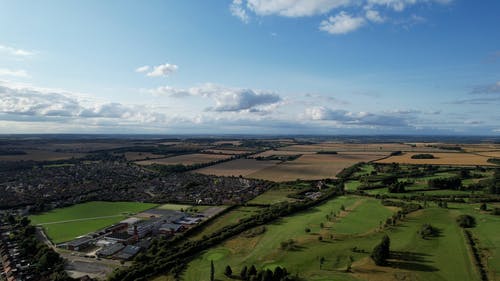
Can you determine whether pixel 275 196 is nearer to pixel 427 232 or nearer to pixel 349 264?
pixel 427 232

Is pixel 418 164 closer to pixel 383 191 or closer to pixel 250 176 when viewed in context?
pixel 383 191

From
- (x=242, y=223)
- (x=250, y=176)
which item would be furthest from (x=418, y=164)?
(x=242, y=223)

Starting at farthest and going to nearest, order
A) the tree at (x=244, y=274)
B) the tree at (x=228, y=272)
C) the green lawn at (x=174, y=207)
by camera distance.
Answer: the green lawn at (x=174, y=207) < the tree at (x=228, y=272) < the tree at (x=244, y=274)

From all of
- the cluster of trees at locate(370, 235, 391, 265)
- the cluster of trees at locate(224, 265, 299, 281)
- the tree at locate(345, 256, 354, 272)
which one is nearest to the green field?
the cluster of trees at locate(224, 265, 299, 281)

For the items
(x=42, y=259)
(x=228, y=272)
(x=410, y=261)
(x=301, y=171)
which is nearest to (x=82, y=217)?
(x=42, y=259)

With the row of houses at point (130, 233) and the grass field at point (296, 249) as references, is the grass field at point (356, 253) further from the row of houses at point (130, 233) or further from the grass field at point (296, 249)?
the row of houses at point (130, 233)

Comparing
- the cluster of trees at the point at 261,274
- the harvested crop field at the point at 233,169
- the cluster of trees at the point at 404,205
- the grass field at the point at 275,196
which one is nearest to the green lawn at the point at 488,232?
the cluster of trees at the point at 404,205
